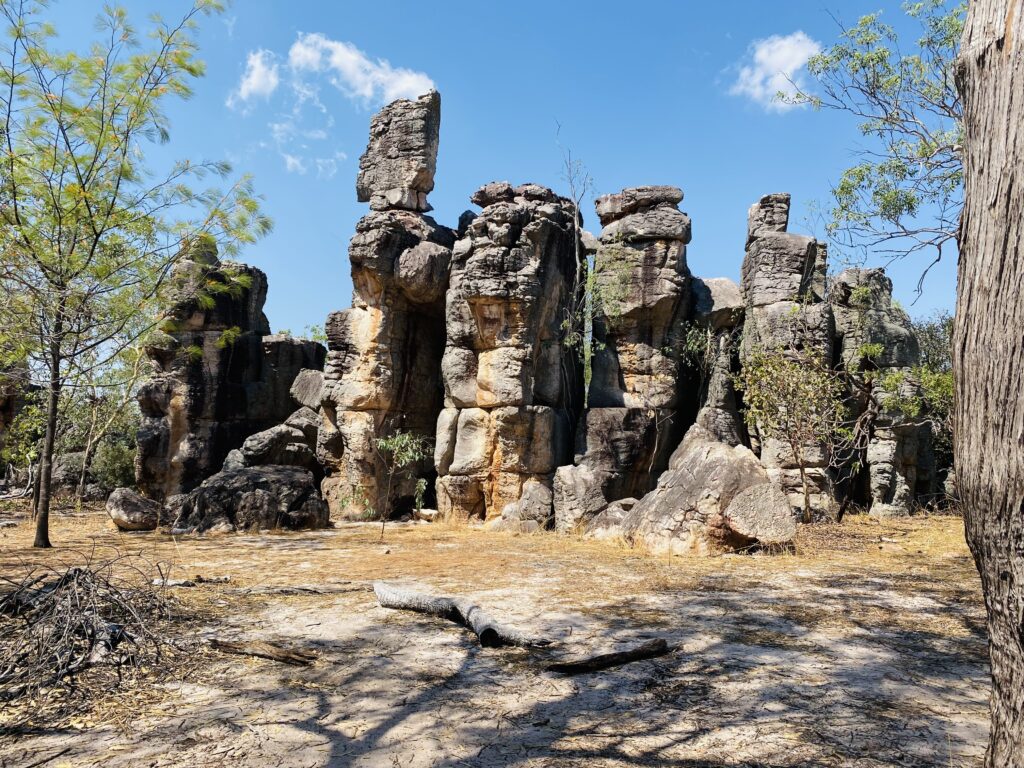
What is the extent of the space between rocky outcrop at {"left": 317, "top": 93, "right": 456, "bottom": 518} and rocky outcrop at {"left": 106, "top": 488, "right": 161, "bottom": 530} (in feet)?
12.8

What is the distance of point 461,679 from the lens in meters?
3.75

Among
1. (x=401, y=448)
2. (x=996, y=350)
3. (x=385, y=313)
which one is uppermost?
(x=385, y=313)

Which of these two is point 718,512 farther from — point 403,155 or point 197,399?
point 197,399

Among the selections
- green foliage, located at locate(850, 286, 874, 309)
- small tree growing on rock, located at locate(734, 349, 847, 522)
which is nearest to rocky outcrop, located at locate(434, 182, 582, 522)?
small tree growing on rock, located at locate(734, 349, 847, 522)

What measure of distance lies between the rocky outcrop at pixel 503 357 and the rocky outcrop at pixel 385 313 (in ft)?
3.70

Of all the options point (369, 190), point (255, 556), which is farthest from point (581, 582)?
point (369, 190)

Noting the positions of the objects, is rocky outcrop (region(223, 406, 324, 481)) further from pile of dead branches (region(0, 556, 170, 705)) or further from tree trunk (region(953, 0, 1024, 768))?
tree trunk (region(953, 0, 1024, 768))

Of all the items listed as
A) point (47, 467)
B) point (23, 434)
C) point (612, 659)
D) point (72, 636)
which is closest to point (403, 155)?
point (47, 467)

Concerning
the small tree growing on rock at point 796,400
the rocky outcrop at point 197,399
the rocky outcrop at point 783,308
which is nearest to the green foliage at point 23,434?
the rocky outcrop at point 197,399

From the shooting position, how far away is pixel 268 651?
13.4 feet

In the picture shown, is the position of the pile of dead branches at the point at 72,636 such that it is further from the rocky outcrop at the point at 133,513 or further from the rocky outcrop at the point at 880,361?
the rocky outcrop at the point at 880,361

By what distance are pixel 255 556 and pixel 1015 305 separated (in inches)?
322

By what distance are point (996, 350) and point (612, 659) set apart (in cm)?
264

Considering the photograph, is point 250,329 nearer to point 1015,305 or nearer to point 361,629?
point 361,629
